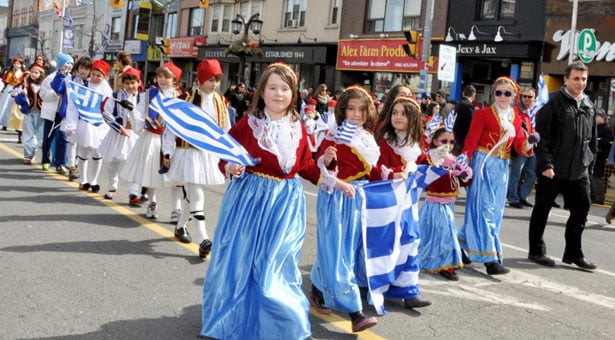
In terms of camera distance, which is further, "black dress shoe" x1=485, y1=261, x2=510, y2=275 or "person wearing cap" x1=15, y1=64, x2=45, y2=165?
"person wearing cap" x1=15, y1=64, x2=45, y2=165

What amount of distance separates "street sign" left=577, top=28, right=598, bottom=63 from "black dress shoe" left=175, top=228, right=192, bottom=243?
42.6 feet

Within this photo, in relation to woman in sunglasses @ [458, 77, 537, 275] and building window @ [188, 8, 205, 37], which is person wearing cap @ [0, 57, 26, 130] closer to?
woman in sunglasses @ [458, 77, 537, 275]

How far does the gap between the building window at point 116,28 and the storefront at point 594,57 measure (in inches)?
1511

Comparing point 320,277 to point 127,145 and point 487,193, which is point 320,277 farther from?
point 127,145

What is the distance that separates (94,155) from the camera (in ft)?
31.5

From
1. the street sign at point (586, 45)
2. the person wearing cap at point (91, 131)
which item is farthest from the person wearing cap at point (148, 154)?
the street sign at point (586, 45)

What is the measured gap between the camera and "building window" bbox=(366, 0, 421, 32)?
2466 cm

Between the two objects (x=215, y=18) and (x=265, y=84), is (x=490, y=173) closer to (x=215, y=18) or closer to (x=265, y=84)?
(x=265, y=84)

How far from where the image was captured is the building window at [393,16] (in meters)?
24.7

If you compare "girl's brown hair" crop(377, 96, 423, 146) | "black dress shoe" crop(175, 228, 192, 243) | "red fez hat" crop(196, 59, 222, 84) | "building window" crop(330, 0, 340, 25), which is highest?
"building window" crop(330, 0, 340, 25)

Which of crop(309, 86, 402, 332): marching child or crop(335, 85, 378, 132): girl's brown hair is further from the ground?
crop(335, 85, 378, 132): girl's brown hair

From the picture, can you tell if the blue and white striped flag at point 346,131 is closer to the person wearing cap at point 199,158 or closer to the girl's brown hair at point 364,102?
the girl's brown hair at point 364,102

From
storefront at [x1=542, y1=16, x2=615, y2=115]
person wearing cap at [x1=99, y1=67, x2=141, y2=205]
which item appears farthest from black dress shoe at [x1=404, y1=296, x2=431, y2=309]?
storefront at [x1=542, y1=16, x2=615, y2=115]

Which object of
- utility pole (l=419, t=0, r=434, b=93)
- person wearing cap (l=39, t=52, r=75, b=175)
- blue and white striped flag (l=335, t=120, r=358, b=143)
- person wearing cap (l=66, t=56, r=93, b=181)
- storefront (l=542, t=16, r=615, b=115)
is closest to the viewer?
blue and white striped flag (l=335, t=120, r=358, b=143)
